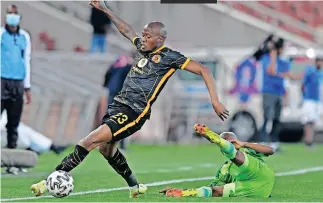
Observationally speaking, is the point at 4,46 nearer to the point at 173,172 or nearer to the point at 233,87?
the point at 173,172

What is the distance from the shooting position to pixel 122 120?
10.3 meters

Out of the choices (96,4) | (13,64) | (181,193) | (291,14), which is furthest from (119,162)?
(291,14)

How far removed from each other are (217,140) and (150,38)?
1182 millimetres

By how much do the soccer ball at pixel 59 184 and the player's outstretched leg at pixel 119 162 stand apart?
523 millimetres

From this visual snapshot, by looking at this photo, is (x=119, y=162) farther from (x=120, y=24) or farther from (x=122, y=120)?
(x=120, y=24)

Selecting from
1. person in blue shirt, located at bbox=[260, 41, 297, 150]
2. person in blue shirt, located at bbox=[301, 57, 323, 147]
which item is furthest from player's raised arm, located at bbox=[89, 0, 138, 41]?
person in blue shirt, located at bbox=[301, 57, 323, 147]

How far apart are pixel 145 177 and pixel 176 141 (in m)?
11.5

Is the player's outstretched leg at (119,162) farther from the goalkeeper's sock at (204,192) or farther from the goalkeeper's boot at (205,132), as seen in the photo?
the goalkeeper's boot at (205,132)

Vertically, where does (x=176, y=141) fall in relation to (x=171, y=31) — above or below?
below

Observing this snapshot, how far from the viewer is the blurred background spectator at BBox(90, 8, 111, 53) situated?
84.2 feet

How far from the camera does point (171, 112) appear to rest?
26359 millimetres

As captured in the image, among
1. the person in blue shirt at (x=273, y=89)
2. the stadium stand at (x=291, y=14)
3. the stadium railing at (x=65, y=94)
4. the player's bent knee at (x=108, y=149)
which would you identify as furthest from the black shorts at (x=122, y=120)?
the stadium stand at (x=291, y=14)

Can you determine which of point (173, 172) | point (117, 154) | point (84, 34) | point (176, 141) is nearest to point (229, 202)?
point (117, 154)

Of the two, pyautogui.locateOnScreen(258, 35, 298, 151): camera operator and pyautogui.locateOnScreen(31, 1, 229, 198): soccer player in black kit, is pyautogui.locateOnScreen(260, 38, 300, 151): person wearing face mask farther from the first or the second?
pyautogui.locateOnScreen(31, 1, 229, 198): soccer player in black kit
